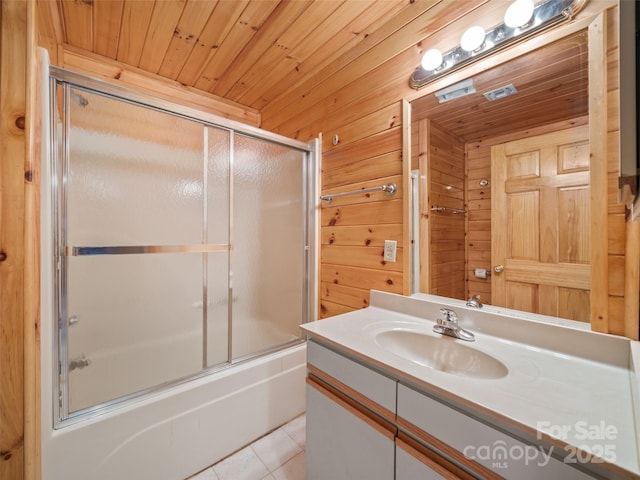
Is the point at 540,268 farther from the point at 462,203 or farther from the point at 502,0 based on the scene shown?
the point at 502,0

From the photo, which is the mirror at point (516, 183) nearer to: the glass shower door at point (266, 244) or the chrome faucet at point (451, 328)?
the chrome faucet at point (451, 328)

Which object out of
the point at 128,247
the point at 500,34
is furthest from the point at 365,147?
the point at 128,247

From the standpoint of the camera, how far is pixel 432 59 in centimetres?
120

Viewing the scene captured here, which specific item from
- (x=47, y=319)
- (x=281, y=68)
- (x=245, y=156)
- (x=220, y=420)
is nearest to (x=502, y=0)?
(x=281, y=68)

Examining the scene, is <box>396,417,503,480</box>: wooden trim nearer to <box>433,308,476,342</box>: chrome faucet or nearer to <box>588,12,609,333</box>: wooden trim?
<box>433,308,476,342</box>: chrome faucet

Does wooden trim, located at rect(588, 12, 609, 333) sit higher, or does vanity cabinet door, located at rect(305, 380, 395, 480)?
wooden trim, located at rect(588, 12, 609, 333)

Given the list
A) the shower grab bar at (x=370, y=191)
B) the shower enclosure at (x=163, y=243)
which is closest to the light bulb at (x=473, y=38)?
the shower grab bar at (x=370, y=191)

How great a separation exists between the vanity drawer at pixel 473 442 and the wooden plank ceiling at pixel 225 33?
1.74 m

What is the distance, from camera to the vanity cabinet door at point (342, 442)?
0.82 metres

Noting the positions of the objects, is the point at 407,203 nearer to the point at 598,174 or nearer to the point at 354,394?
the point at 598,174

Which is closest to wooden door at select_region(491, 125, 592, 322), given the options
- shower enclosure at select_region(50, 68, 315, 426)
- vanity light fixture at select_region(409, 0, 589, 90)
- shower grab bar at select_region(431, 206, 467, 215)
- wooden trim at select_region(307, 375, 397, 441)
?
shower grab bar at select_region(431, 206, 467, 215)

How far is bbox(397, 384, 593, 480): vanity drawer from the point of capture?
1.76 feet

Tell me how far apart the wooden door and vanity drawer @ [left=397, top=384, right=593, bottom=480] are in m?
0.58

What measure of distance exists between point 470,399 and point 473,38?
1306mm
